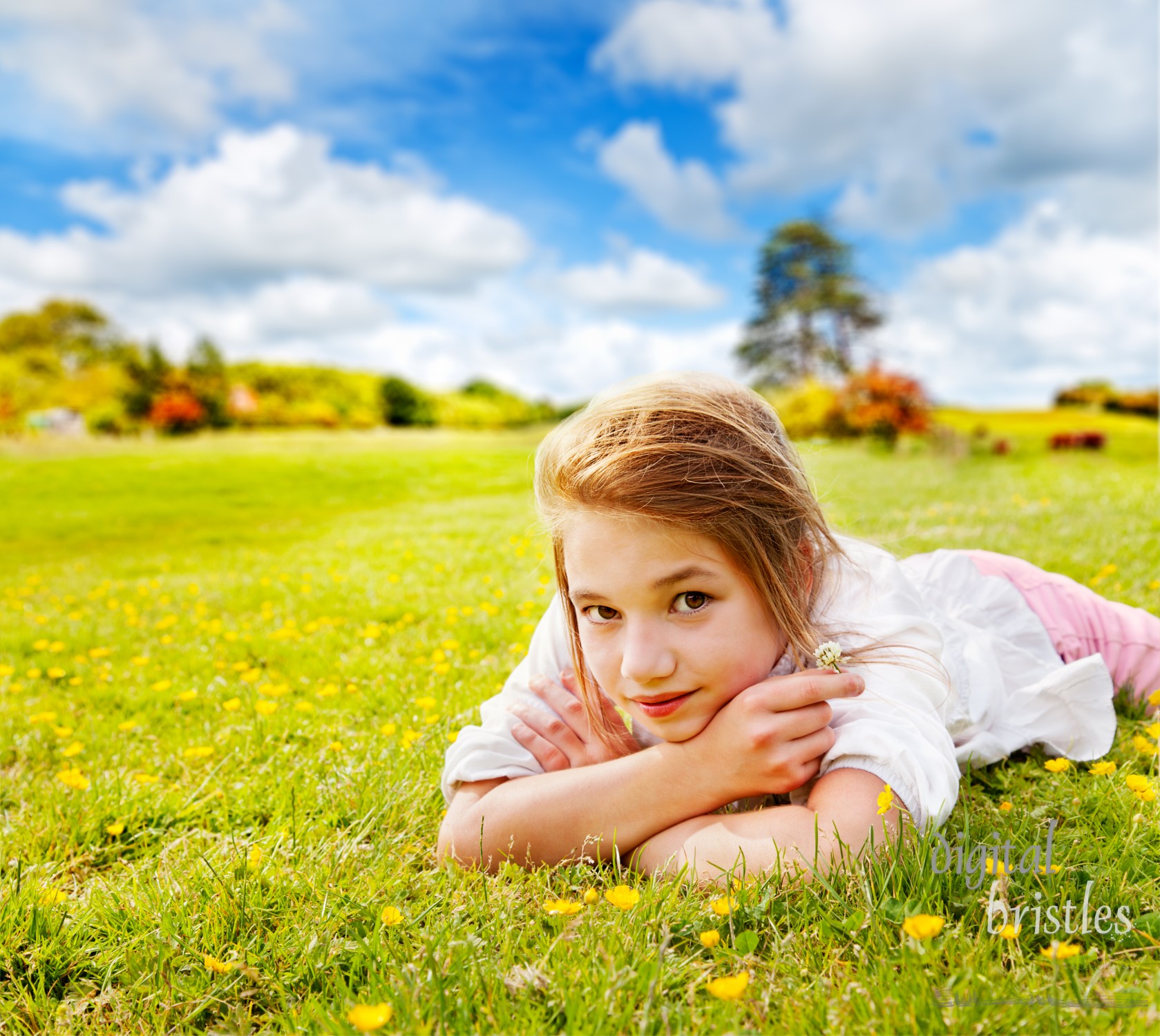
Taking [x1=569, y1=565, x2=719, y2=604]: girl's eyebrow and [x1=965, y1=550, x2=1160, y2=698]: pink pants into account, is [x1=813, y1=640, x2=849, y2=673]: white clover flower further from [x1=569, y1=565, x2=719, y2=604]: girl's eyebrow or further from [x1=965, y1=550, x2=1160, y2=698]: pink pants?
[x1=965, y1=550, x2=1160, y2=698]: pink pants

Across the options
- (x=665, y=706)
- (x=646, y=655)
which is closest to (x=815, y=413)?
(x=665, y=706)

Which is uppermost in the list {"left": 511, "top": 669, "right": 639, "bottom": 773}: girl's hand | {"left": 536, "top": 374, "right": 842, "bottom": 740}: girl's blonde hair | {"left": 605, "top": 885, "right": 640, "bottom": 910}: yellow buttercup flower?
{"left": 536, "top": 374, "right": 842, "bottom": 740}: girl's blonde hair

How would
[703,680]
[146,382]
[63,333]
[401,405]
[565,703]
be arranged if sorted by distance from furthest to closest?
1. [63,333]
2. [401,405]
3. [146,382]
4. [565,703]
5. [703,680]

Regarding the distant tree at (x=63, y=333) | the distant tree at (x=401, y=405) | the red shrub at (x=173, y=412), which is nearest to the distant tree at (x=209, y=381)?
the red shrub at (x=173, y=412)

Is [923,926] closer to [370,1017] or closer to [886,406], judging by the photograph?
[370,1017]

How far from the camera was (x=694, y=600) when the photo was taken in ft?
6.39

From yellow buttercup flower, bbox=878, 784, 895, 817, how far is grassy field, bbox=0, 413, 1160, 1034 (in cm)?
8

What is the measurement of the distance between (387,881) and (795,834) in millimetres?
988

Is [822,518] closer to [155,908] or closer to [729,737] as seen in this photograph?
[729,737]

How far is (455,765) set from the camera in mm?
2342

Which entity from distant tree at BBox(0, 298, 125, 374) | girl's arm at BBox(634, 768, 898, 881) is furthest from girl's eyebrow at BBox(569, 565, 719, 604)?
distant tree at BBox(0, 298, 125, 374)

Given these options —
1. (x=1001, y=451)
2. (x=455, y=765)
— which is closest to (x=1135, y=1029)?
(x=455, y=765)

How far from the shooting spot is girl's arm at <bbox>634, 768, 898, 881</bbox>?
6.17 ft

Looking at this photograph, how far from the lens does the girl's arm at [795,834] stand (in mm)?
1880
